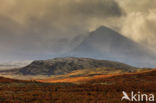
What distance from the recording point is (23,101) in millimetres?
24422

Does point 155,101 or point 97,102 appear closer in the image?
point 97,102

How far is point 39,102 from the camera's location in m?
23.8

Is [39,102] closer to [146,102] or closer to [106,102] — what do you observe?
[106,102]

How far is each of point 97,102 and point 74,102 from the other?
318cm

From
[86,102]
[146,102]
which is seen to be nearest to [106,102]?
[86,102]

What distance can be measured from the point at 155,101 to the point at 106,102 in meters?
7.66

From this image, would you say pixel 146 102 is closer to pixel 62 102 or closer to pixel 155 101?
pixel 155 101

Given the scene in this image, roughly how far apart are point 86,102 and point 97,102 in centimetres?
→ 151

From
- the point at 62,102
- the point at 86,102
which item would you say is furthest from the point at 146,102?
the point at 62,102

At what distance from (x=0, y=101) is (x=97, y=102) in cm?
1370

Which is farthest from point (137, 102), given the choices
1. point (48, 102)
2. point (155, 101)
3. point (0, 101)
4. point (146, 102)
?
point (0, 101)

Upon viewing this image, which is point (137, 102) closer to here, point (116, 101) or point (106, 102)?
point (116, 101)

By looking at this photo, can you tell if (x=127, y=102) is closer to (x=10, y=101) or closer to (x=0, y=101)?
(x=10, y=101)

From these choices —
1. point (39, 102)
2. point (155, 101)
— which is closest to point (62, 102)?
point (39, 102)
